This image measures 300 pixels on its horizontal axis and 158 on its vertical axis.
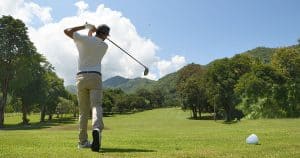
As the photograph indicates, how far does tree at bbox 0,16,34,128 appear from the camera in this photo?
75.4 meters

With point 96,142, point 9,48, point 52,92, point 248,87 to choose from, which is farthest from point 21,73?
point 96,142

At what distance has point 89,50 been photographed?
37.7 feet

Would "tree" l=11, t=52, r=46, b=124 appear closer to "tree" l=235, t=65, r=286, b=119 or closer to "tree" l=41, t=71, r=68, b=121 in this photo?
"tree" l=41, t=71, r=68, b=121

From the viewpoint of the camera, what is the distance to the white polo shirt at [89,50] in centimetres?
1143

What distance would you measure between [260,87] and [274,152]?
7680cm

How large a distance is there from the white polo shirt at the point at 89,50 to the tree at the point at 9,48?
222 feet

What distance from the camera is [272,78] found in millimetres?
89938

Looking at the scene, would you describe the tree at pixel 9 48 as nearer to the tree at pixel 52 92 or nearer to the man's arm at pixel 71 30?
the tree at pixel 52 92

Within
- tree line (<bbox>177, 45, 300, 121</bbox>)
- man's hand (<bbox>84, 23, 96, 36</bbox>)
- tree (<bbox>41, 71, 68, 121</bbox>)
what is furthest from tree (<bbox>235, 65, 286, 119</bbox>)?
man's hand (<bbox>84, 23, 96, 36</bbox>)

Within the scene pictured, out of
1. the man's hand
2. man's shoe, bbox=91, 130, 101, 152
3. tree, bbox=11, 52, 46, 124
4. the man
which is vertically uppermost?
tree, bbox=11, 52, 46, 124

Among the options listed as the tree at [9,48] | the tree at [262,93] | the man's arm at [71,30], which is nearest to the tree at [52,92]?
the tree at [9,48]

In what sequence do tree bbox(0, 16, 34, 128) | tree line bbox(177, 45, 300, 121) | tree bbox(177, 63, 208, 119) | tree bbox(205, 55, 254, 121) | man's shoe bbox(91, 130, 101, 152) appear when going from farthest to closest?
1. tree bbox(177, 63, 208, 119)
2. tree bbox(205, 55, 254, 121)
3. tree line bbox(177, 45, 300, 121)
4. tree bbox(0, 16, 34, 128)
5. man's shoe bbox(91, 130, 101, 152)

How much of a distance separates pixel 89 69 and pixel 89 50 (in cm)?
50

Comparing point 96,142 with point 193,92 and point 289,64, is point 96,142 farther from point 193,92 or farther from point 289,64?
point 193,92
